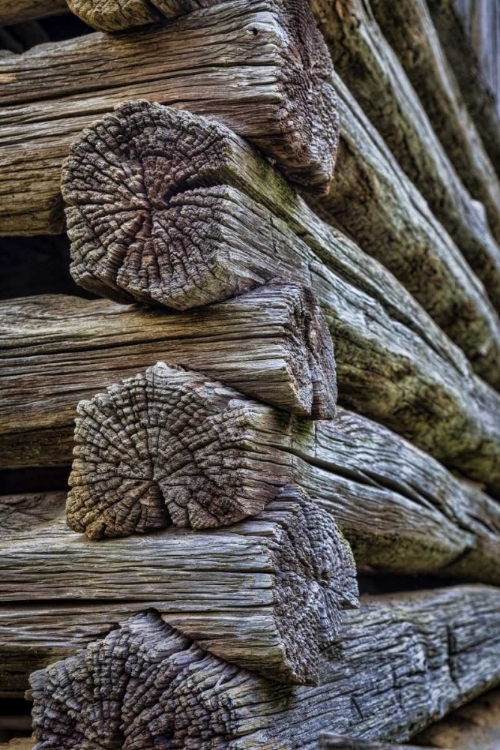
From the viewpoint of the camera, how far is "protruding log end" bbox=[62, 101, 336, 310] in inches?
58.1

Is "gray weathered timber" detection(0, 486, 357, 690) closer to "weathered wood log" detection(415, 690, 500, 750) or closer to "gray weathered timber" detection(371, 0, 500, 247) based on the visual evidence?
"weathered wood log" detection(415, 690, 500, 750)

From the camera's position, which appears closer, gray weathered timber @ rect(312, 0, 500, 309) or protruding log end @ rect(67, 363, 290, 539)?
protruding log end @ rect(67, 363, 290, 539)

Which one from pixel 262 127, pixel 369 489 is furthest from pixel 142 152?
pixel 369 489

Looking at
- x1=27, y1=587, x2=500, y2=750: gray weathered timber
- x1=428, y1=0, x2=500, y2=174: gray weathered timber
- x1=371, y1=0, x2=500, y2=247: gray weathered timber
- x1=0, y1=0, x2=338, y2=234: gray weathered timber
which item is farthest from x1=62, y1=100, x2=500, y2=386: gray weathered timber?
x1=428, y1=0, x2=500, y2=174: gray weathered timber

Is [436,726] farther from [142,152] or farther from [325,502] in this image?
[142,152]

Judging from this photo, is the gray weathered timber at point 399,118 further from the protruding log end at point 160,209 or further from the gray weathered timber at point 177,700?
the gray weathered timber at point 177,700

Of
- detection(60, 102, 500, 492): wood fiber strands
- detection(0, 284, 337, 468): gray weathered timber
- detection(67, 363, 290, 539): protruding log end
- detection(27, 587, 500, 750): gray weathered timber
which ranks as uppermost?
detection(60, 102, 500, 492): wood fiber strands

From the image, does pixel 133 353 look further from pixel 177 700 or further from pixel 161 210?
pixel 177 700

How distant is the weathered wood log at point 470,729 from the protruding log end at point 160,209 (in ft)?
5.50

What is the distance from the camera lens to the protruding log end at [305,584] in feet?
4.59

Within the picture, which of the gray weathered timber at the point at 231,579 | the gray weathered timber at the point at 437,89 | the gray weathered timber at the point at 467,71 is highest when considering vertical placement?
the gray weathered timber at the point at 467,71

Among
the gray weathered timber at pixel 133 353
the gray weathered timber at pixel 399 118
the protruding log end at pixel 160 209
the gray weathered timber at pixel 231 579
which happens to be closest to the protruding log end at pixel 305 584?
the gray weathered timber at pixel 231 579

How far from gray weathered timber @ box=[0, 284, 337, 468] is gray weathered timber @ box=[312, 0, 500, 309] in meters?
0.94

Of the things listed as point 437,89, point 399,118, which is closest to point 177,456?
point 399,118
